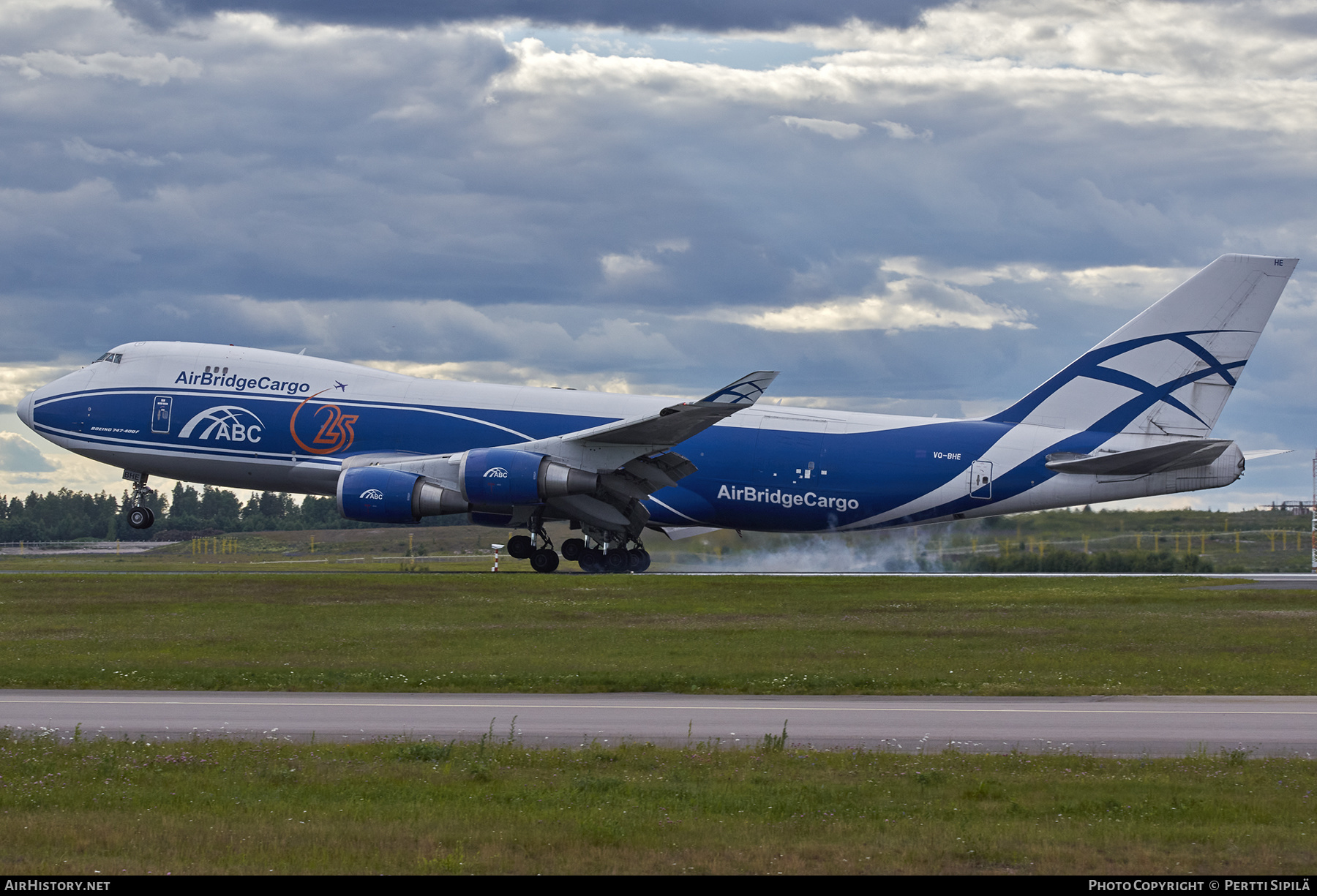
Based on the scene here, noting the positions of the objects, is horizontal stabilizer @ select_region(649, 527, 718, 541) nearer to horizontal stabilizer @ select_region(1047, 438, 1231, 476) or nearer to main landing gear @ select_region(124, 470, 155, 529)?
horizontal stabilizer @ select_region(1047, 438, 1231, 476)

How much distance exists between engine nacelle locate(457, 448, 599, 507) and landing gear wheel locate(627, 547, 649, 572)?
421cm

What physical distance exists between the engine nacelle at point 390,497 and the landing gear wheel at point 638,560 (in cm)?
578

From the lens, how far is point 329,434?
38.0 m

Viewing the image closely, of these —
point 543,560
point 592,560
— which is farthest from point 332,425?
point 592,560

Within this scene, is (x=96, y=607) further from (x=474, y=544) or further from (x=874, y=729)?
(x=474, y=544)

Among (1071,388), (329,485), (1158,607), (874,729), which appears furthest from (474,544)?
(874,729)

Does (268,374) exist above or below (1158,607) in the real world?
above

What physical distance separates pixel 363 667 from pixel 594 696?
14.0 ft

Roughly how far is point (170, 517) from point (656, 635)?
95604 millimetres

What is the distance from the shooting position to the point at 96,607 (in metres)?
27.7

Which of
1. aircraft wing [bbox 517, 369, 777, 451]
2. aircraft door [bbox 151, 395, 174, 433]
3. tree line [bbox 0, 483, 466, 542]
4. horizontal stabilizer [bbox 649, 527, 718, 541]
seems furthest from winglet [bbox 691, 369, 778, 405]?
tree line [bbox 0, 483, 466, 542]

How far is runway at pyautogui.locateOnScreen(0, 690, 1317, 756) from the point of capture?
1274cm

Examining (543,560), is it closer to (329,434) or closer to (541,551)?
(541,551)

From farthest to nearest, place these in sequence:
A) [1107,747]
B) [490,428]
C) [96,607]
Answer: [490,428]
[96,607]
[1107,747]
